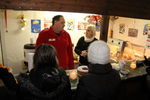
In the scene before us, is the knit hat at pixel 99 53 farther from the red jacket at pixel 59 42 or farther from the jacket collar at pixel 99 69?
the red jacket at pixel 59 42

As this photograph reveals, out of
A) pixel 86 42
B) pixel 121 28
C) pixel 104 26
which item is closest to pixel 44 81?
pixel 86 42

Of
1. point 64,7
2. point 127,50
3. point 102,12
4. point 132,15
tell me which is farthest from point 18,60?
point 132,15

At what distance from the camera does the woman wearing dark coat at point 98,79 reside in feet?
3.84

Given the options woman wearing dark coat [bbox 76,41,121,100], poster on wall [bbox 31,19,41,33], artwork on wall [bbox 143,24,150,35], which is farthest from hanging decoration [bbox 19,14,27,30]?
artwork on wall [bbox 143,24,150,35]

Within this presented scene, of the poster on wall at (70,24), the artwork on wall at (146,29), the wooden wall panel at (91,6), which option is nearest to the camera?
the wooden wall panel at (91,6)

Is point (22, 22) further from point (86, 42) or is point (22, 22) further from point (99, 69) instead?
point (99, 69)

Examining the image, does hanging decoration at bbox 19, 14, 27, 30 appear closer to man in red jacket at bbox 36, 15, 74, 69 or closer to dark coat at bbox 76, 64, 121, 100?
man in red jacket at bbox 36, 15, 74, 69

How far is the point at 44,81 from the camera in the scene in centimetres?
116

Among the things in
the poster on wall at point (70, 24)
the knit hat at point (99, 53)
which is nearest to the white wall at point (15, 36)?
the poster on wall at point (70, 24)

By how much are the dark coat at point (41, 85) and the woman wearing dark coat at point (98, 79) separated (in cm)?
19

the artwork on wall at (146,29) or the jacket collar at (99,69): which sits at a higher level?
the artwork on wall at (146,29)

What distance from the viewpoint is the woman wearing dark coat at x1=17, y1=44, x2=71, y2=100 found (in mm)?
1171

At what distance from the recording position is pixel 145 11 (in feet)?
9.26

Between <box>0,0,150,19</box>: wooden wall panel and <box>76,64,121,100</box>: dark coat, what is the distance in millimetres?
1327
